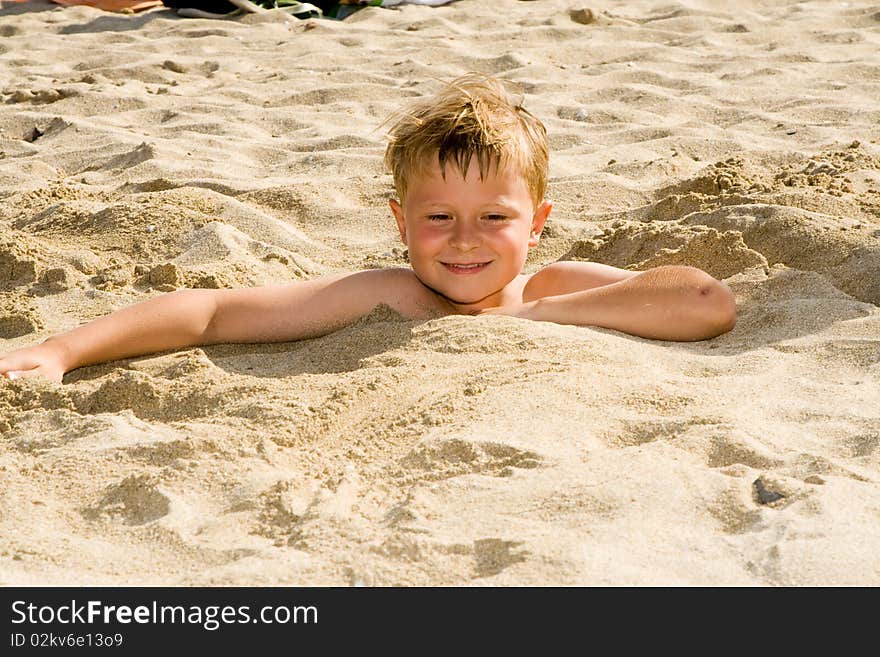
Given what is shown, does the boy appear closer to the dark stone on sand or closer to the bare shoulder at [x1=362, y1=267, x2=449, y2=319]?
the bare shoulder at [x1=362, y1=267, x2=449, y2=319]

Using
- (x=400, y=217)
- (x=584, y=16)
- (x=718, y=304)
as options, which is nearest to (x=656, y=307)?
(x=718, y=304)

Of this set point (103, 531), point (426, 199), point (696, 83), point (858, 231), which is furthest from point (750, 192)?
point (103, 531)

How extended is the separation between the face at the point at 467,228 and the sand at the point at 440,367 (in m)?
0.17

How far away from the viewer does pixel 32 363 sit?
2762 millimetres

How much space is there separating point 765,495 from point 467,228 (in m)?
1.22

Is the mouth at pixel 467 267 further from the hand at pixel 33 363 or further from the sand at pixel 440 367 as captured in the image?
the hand at pixel 33 363

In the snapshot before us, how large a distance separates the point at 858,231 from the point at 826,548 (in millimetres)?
1933

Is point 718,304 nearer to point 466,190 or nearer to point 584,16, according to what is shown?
point 466,190

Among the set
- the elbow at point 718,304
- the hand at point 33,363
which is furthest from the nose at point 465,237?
the hand at point 33,363

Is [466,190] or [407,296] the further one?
[407,296]

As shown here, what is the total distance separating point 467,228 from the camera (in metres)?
2.94

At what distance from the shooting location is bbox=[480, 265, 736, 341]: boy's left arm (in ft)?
9.71

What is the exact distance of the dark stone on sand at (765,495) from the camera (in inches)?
76.8

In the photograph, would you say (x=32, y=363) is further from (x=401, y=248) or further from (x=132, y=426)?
Result: (x=401, y=248)
